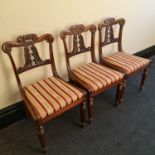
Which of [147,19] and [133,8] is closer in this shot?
[133,8]

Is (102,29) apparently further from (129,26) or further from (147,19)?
(147,19)

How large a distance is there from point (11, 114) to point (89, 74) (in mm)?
820

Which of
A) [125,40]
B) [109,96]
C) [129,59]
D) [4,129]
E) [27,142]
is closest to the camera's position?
[27,142]

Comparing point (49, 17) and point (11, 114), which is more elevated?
point (49, 17)

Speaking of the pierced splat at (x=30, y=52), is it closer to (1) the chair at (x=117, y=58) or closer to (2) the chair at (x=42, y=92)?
(2) the chair at (x=42, y=92)

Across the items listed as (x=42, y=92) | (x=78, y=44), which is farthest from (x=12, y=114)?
(x=78, y=44)

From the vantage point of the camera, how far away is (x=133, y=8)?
7.44ft

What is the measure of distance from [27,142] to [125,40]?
1.70 m

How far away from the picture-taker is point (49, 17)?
1.62 m

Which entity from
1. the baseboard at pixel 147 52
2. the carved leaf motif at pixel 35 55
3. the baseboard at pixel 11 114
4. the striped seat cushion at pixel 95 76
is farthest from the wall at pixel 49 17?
the baseboard at pixel 147 52

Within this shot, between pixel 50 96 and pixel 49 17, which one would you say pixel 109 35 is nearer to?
pixel 49 17

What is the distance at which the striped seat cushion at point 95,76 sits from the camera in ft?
5.24

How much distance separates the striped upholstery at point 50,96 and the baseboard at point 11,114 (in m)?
0.31

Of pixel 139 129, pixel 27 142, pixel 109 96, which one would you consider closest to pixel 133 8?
pixel 109 96
